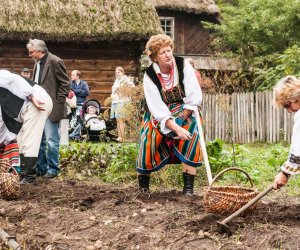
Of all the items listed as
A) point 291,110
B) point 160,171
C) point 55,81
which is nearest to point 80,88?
point 55,81

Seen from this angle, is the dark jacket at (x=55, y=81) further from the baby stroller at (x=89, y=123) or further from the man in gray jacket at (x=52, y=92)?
the baby stroller at (x=89, y=123)

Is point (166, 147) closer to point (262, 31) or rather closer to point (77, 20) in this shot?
point (77, 20)

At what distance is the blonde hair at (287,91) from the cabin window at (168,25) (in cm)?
2334

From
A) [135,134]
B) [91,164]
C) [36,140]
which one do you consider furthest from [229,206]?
[91,164]

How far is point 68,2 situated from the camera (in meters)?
18.9

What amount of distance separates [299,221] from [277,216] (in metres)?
0.24

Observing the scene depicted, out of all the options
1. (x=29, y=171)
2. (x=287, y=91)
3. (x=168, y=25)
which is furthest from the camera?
(x=168, y=25)

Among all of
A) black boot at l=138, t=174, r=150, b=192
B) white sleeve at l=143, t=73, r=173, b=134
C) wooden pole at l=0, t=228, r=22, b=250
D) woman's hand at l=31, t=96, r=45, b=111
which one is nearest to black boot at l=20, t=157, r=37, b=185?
woman's hand at l=31, t=96, r=45, b=111

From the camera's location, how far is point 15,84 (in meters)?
7.76

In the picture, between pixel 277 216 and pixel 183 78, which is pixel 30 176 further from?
pixel 277 216

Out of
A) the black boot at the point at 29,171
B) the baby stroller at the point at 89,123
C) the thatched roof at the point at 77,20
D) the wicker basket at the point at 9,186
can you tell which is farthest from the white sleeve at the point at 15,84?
the thatched roof at the point at 77,20

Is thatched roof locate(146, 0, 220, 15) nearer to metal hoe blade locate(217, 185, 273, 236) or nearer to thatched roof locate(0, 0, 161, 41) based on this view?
thatched roof locate(0, 0, 161, 41)

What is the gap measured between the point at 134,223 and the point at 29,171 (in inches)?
113

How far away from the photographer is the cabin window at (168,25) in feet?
94.0
